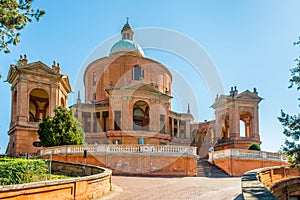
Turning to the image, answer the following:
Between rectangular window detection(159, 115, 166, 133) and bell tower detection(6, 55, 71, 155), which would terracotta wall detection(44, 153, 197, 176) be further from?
rectangular window detection(159, 115, 166, 133)

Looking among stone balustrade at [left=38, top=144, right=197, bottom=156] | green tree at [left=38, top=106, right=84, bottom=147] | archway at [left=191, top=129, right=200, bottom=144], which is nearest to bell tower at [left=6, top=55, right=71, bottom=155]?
green tree at [left=38, top=106, right=84, bottom=147]

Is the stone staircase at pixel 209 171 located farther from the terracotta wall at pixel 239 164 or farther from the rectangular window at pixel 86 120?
the rectangular window at pixel 86 120

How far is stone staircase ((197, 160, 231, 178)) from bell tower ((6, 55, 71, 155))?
1660cm

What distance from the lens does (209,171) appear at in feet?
90.4

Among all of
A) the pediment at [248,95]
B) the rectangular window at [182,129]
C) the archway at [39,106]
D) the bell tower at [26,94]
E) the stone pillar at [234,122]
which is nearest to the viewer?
the bell tower at [26,94]

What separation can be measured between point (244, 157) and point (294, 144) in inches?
383

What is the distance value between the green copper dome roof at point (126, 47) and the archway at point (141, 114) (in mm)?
10345

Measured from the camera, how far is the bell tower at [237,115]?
148 ft

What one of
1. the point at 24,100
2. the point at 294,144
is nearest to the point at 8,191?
the point at 294,144

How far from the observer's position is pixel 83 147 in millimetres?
26125

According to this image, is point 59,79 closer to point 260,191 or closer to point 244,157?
point 244,157

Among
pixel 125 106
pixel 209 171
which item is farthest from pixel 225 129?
pixel 209 171

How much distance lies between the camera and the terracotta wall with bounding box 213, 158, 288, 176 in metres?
27.6

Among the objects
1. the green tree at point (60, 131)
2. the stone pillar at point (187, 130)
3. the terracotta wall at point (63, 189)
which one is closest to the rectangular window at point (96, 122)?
the green tree at point (60, 131)
